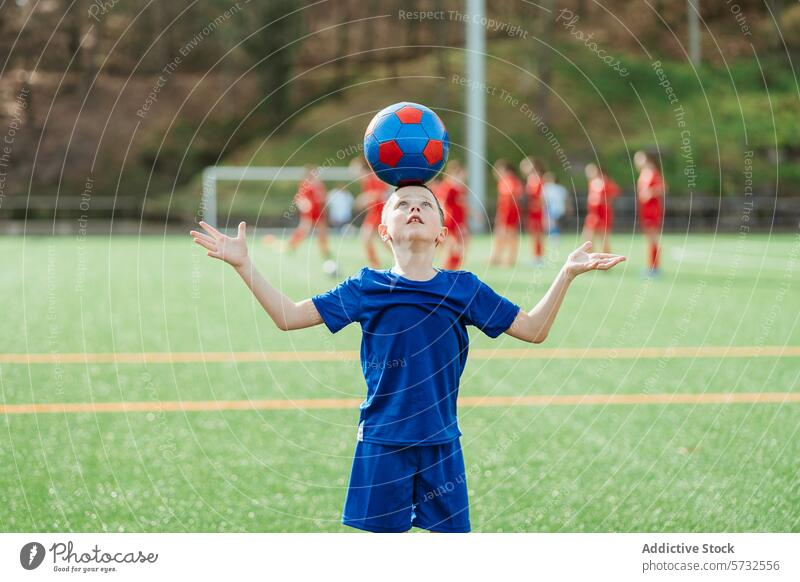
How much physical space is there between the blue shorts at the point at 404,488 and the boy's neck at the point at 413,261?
0.64m

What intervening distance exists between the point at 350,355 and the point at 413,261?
23.9 ft

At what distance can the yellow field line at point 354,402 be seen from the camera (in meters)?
8.27

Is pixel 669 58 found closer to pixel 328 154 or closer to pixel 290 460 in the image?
pixel 328 154

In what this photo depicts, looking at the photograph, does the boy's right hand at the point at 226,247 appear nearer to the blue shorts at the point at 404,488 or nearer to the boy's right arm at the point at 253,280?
the boy's right arm at the point at 253,280

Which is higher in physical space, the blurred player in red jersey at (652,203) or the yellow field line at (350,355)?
the blurred player in red jersey at (652,203)

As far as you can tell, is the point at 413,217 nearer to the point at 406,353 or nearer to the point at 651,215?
the point at 406,353

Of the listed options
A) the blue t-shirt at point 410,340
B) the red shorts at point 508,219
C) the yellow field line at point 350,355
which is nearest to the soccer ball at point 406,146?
the blue t-shirt at point 410,340

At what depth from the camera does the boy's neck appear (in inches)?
158

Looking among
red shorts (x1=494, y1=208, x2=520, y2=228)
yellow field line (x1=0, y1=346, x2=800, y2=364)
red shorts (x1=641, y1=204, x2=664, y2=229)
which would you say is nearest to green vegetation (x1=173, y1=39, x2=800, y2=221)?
red shorts (x1=494, y1=208, x2=520, y2=228)

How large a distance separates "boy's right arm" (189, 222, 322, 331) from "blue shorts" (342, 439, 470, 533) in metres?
0.54

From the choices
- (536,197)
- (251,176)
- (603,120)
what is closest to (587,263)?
(536,197)

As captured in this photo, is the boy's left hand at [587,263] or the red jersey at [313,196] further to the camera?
A: the red jersey at [313,196]

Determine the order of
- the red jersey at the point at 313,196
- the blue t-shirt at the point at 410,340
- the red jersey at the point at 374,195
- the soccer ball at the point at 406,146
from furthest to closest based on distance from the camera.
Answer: the red jersey at the point at 313,196 → the red jersey at the point at 374,195 → the soccer ball at the point at 406,146 → the blue t-shirt at the point at 410,340
